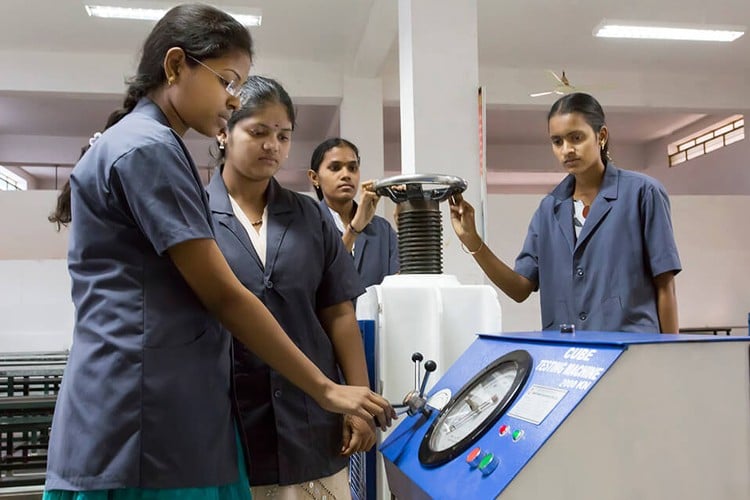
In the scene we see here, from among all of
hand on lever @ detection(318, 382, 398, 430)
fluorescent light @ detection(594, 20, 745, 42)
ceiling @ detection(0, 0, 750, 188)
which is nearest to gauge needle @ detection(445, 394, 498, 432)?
hand on lever @ detection(318, 382, 398, 430)

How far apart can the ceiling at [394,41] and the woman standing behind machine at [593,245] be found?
10.4ft

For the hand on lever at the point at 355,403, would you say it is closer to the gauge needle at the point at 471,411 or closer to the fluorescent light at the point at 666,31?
the gauge needle at the point at 471,411

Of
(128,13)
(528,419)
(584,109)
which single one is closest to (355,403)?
(528,419)

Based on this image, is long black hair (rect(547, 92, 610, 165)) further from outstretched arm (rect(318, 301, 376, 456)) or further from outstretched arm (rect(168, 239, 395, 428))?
outstretched arm (rect(168, 239, 395, 428))

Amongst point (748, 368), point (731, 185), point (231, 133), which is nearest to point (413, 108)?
point (231, 133)

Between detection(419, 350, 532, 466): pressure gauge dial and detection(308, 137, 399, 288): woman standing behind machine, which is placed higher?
detection(308, 137, 399, 288): woman standing behind machine

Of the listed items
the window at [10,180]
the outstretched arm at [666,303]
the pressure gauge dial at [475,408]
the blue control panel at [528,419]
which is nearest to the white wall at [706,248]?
the outstretched arm at [666,303]

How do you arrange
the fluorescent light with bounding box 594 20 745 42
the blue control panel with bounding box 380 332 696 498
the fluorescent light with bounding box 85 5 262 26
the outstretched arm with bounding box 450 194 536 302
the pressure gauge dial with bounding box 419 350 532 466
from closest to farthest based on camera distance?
1. the blue control panel with bounding box 380 332 696 498
2. the pressure gauge dial with bounding box 419 350 532 466
3. the outstretched arm with bounding box 450 194 536 302
4. the fluorescent light with bounding box 85 5 262 26
5. the fluorescent light with bounding box 594 20 745 42

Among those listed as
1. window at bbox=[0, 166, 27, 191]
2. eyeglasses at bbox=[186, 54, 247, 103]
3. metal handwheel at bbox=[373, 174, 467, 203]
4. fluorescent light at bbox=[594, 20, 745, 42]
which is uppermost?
fluorescent light at bbox=[594, 20, 745, 42]

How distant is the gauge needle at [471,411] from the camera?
3.03 ft

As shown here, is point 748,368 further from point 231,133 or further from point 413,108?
point 413,108

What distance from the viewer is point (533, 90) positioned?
21.2 feet

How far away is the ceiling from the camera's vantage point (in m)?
4.96

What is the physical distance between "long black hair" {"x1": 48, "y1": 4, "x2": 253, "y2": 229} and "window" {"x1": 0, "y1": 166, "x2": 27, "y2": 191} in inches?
358
